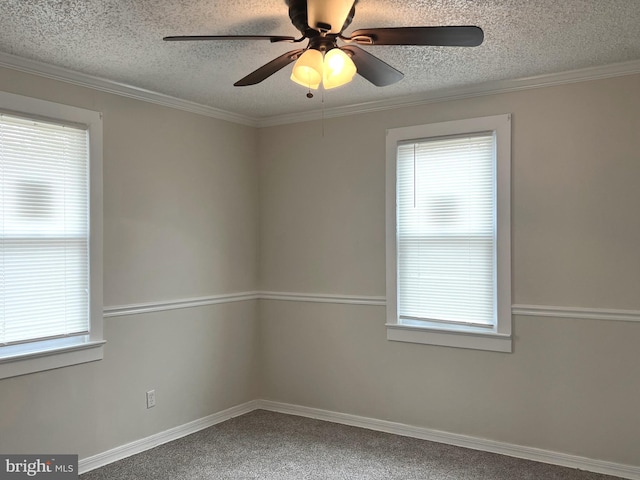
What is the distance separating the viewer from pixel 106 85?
11.8ft

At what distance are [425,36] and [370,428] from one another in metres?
3.12

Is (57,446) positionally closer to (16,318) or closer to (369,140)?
(16,318)

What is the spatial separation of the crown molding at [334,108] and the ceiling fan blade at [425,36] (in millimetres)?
1659

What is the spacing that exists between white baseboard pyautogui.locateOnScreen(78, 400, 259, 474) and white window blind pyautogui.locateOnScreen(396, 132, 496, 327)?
66.1 inches

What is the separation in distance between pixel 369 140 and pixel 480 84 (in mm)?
957

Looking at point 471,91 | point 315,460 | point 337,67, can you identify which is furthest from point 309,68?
point 315,460

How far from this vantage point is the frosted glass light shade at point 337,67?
2.37m

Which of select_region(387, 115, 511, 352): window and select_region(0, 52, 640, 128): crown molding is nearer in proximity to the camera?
select_region(0, 52, 640, 128): crown molding

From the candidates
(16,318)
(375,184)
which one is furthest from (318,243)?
(16,318)

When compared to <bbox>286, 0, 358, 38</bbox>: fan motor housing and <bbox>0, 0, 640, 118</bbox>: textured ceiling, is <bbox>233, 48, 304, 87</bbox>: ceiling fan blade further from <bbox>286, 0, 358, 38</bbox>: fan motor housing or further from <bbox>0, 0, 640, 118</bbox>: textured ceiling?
<bbox>0, 0, 640, 118</bbox>: textured ceiling

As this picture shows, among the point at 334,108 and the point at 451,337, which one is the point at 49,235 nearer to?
the point at 334,108

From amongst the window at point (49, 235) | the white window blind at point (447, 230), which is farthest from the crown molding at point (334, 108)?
the white window blind at point (447, 230)

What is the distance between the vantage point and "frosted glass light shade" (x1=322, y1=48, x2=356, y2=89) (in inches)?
93.2

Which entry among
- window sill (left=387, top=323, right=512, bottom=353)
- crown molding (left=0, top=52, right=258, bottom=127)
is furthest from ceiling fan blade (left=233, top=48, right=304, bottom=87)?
window sill (left=387, top=323, right=512, bottom=353)
